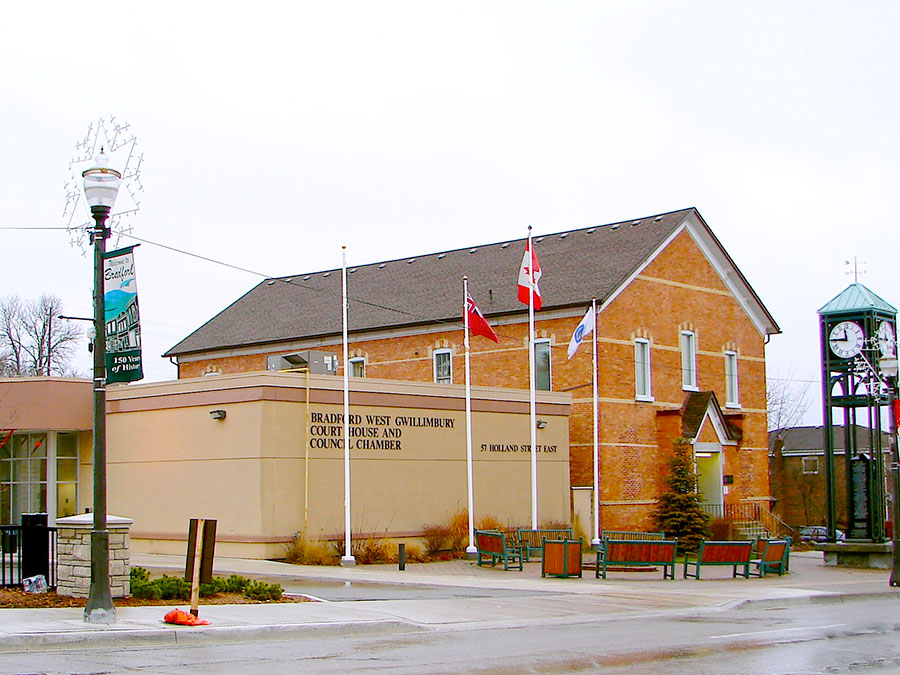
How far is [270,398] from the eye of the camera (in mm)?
27734

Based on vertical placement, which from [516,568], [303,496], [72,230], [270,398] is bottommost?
[516,568]

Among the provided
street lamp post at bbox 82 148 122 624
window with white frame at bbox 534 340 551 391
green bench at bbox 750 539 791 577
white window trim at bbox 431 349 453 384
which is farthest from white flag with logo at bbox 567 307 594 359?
street lamp post at bbox 82 148 122 624

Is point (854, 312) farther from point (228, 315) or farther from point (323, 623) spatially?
point (228, 315)

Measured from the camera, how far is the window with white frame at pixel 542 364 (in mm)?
38031

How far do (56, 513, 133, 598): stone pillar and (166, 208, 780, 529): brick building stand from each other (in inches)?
805

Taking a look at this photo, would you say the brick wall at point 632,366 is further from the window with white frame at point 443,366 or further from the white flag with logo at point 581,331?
the white flag with logo at point 581,331

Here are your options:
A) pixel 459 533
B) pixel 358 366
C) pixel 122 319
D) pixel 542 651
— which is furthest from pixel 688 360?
pixel 122 319

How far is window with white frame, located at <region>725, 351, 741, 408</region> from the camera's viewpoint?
42688 mm

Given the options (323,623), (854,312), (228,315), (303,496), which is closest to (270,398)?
(303,496)

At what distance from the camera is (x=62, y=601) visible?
16.0 meters

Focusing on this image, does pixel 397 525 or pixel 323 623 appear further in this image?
pixel 397 525

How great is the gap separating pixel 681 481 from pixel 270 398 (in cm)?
1476

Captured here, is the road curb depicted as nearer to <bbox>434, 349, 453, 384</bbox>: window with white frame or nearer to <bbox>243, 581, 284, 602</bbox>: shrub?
<bbox>243, 581, 284, 602</bbox>: shrub

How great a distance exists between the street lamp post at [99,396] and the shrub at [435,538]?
53.7 feet
